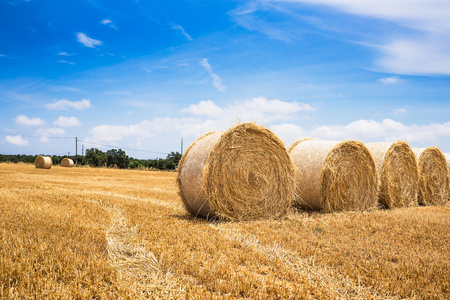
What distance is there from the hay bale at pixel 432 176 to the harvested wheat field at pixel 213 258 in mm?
5875

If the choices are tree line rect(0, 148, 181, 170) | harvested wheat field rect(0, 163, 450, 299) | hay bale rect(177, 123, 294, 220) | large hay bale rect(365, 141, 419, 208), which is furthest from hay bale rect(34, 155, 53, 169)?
large hay bale rect(365, 141, 419, 208)

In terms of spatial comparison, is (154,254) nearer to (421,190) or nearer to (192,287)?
(192,287)

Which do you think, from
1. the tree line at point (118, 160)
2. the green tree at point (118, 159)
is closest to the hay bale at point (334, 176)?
the tree line at point (118, 160)

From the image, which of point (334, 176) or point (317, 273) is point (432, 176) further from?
point (317, 273)

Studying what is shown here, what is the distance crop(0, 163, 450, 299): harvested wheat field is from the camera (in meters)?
3.47

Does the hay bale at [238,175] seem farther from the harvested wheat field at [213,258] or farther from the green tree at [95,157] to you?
the green tree at [95,157]

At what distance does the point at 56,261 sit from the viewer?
3.99m

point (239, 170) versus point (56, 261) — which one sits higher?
point (239, 170)

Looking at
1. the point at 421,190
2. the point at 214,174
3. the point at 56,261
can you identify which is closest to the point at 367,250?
the point at 214,174

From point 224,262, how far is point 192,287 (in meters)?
0.80

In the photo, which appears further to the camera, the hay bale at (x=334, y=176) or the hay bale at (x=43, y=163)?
the hay bale at (x=43, y=163)

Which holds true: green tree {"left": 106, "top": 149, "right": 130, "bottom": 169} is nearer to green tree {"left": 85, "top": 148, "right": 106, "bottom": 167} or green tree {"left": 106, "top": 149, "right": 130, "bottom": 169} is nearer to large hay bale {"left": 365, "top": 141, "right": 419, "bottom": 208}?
green tree {"left": 85, "top": 148, "right": 106, "bottom": 167}

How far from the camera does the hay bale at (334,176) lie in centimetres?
894

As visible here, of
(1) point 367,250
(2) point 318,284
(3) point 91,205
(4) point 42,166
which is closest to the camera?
(2) point 318,284
